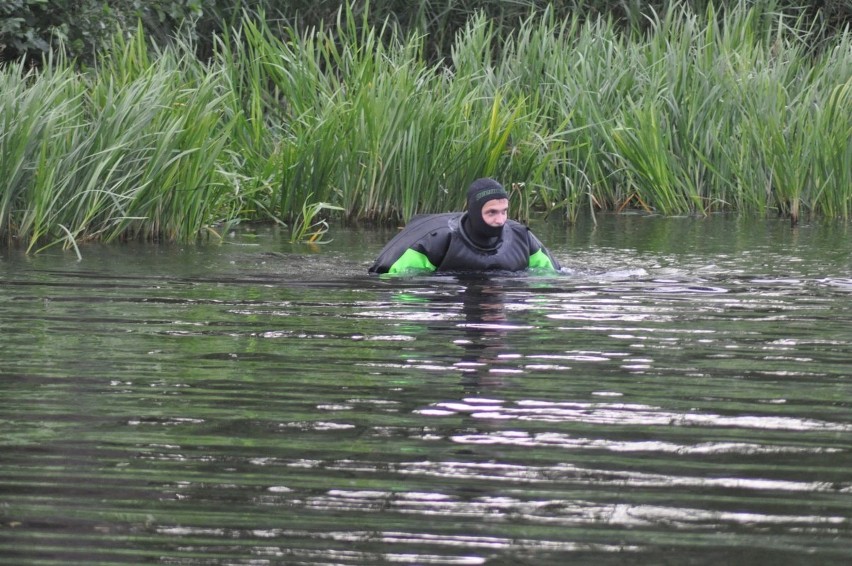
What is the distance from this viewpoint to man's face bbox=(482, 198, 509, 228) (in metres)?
8.58

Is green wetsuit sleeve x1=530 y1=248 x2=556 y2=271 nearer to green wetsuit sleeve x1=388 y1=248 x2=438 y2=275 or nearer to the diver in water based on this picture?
the diver in water

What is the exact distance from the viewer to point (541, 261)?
351 inches

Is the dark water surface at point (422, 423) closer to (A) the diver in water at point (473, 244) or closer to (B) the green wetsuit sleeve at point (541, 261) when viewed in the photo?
(A) the diver in water at point (473, 244)

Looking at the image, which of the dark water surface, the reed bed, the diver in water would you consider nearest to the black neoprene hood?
the diver in water

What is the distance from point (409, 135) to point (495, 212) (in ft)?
8.88

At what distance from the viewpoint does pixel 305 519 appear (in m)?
3.34

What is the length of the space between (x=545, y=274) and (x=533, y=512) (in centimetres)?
541

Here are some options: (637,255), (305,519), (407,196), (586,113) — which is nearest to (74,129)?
(407,196)

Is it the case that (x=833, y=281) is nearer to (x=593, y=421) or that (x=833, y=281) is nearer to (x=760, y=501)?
(x=593, y=421)

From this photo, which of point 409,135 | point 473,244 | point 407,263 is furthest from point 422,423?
point 409,135

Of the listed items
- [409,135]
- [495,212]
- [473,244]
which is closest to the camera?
[495,212]

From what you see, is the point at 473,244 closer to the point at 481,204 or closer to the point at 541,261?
the point at 481,204

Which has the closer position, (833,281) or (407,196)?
(833,281)

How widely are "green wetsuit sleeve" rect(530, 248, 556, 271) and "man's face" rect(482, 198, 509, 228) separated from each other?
16.5 inches
